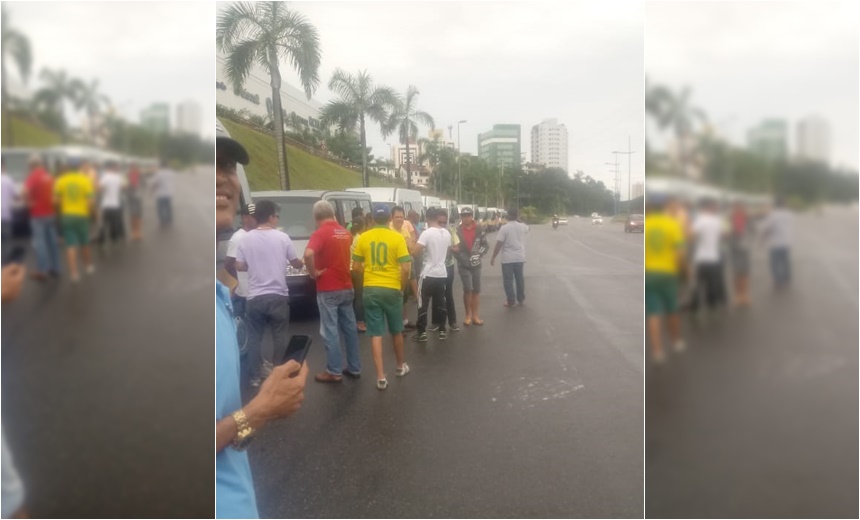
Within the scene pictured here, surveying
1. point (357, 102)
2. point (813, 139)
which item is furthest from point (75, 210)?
point (813, 139)

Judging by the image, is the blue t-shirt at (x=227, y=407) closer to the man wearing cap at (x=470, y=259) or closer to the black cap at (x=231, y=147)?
the black cap at (x=231, y=147)

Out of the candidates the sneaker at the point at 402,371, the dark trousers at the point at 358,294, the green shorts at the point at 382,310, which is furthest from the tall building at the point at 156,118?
the sneaker at the point at 402,371

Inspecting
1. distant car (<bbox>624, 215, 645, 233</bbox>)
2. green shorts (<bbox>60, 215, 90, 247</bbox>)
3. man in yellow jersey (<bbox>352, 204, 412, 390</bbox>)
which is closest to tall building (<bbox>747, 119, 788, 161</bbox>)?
distant car (<bbox>624, 215, 645, 233</bbox>)

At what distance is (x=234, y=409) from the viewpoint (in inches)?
68.7

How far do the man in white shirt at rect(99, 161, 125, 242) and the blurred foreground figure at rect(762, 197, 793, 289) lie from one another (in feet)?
4.99

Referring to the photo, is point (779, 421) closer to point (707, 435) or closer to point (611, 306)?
point (707, 435)

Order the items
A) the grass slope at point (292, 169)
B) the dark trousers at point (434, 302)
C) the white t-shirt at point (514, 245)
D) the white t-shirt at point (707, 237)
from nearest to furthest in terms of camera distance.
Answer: the white t-shirt at point (707, 237), the grass slope at point (292, 169), the white t-shirt at point (514, 245), the dark trousers at point (434, 302)

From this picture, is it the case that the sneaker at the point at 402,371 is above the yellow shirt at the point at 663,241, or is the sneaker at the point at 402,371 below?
below

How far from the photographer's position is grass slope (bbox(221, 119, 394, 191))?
7.04 feet

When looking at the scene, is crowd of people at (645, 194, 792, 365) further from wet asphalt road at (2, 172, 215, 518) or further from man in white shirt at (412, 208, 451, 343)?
wet asphalt road at (2, 172, 215, 518)

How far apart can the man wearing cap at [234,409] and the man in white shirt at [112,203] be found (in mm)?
224

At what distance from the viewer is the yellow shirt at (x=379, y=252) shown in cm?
234

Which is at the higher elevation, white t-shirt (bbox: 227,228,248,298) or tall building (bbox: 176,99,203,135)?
tall building (bbox: 176,99,203,135)

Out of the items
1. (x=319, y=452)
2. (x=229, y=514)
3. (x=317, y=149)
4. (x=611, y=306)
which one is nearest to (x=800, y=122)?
(x=611, y=306)
